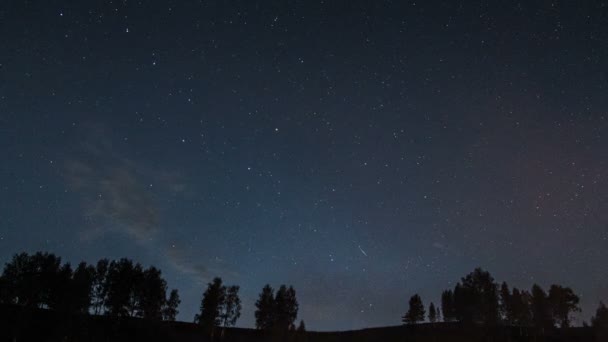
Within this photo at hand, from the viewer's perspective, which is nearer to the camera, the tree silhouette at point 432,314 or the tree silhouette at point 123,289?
the tree silhouette at point 123,289

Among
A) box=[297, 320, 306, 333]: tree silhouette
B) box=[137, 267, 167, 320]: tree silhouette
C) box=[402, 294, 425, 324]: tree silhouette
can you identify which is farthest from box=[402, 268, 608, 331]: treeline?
box=[137, 267, 167, 320]: tree silhouette

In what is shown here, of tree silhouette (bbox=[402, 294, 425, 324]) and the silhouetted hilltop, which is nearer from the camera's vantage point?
the silhouetted hilltop

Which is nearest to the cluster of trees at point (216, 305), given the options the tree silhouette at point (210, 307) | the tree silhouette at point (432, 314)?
the tree silhouette at point (210, 307)

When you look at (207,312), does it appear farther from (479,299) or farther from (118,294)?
(479,299)

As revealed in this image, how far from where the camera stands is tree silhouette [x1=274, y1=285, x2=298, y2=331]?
329 feet

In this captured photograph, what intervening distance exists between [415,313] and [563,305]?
3522cm

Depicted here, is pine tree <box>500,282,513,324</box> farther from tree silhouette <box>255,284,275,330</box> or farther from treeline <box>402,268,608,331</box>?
tree silhouette <box>255,284,275,330</box>

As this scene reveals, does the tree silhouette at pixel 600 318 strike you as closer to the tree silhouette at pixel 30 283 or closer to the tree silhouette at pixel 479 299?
the tree silhouette at pixel 479 299

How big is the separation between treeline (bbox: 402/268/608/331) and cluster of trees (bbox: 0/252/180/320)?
64361 mm

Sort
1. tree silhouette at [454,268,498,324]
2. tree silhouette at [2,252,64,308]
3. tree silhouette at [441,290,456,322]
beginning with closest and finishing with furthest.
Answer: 1. tree silhouette at [2,252,64,308]
2. tree silhouette at [454,268,498,324]
3. tree silhouette at [441,290,456,322]

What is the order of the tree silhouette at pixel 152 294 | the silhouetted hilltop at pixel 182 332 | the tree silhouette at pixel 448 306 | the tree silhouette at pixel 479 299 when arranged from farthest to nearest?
the tree silhouette at pixel 448 306 < the tree silhouette at pixel 479 299 < the tree silhouette at pixel 152 294 < the silhouetted hilltop at pixel 182 332

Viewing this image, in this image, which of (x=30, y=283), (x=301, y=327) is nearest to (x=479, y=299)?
(x=301, y=327)

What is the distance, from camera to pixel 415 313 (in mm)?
107625

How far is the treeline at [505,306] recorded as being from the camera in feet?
339
